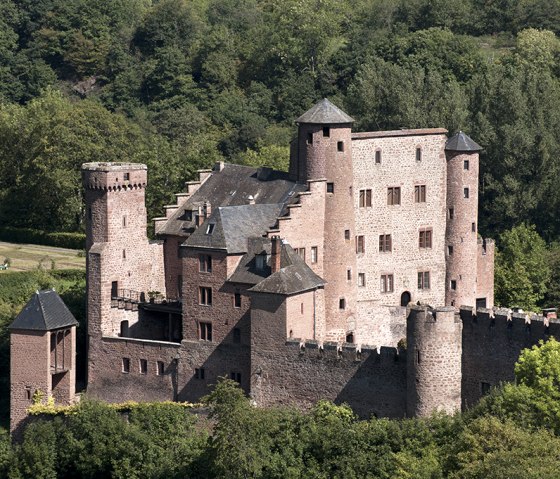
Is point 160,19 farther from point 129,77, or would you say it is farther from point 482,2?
point 482,2

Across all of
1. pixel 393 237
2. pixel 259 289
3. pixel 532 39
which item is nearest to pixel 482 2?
pixel 532 39

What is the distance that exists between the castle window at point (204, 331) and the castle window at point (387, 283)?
8.57 metres

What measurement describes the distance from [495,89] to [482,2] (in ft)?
111

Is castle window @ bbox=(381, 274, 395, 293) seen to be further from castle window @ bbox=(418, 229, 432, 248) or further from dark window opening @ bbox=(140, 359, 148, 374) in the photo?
dark window opening @ bbox=(140, 359, 148, 374)

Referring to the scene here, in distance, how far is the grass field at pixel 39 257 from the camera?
107 meters

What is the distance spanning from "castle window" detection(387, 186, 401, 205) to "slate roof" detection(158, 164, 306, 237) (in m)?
4.25

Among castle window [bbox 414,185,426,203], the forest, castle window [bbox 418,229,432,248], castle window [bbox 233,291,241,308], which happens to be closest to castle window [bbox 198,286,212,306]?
castle window [bbox 233,291,241,308]

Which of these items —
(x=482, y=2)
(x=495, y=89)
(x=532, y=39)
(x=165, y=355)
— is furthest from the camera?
(x=482, y=2)

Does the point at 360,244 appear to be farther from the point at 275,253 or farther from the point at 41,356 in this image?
the point at 41,356

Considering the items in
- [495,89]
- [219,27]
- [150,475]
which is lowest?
[150,475]

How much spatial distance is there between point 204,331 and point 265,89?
50.3 metres

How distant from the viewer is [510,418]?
7038cm

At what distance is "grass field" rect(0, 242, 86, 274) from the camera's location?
10694 cm

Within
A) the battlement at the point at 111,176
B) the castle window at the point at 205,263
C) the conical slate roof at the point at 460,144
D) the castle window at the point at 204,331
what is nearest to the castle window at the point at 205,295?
the castle window at the point at 205,263
